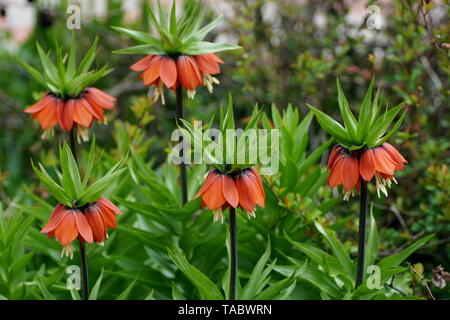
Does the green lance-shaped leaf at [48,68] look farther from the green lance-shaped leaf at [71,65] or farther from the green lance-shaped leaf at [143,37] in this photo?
the green lance-shaped leaf at [143,37]

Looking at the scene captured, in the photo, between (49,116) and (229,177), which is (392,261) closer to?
(229,177)

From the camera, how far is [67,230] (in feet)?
4.55

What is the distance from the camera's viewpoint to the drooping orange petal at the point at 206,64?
5.46 feet

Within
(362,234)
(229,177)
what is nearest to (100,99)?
(229,177)

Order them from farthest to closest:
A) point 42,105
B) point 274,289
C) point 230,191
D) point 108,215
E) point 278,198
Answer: point 278,198
point 42,105
point 274,289
point 108,215
point 230,191

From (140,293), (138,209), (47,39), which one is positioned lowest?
(140,293)

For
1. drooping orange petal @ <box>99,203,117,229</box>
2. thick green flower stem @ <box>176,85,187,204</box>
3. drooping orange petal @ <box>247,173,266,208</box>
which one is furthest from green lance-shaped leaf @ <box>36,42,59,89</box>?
drooping orange petal @ <box>247,173,266,208</box>

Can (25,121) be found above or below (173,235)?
above

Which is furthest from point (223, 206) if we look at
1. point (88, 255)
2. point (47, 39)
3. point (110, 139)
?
point (47, 39)

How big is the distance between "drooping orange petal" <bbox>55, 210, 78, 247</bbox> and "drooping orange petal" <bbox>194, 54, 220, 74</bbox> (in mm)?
529

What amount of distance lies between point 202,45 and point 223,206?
17.8 inches

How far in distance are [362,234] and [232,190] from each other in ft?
1.25
